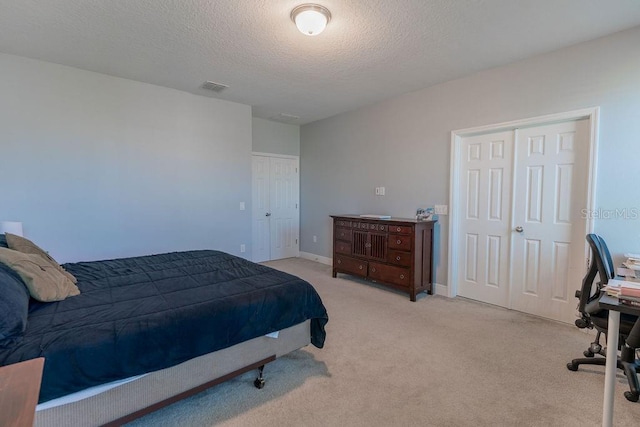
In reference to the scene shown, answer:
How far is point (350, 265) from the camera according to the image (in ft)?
15.0

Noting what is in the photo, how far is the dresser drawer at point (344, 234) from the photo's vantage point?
4.60m

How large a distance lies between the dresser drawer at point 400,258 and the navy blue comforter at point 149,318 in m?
1.88

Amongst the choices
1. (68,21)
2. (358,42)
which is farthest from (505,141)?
Result: (68,21)

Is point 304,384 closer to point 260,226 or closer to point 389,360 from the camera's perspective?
point 389,360

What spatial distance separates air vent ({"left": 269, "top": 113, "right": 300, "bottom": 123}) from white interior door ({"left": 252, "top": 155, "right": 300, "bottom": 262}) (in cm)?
70

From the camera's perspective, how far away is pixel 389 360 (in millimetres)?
2389

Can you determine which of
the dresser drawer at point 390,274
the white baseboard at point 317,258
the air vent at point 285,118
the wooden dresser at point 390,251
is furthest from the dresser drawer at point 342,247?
the air vent at point 285,118

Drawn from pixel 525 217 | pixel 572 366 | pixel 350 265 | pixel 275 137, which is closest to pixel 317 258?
pixel 350 265

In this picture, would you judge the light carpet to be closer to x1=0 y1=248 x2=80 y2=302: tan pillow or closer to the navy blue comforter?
the navy blue comforter

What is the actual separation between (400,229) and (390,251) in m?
0.34

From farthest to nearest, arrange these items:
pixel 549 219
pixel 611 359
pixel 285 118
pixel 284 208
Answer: pixel 284 208 < pixel 285 118 < pixel 549 219 < pixel 611 359

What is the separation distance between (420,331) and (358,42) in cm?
275

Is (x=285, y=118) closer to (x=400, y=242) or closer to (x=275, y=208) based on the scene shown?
(x=275, y=208)

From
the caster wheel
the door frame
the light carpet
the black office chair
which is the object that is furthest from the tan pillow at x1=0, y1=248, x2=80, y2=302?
the door frame
